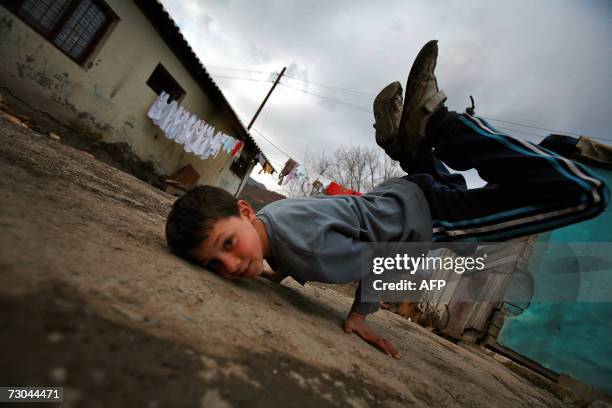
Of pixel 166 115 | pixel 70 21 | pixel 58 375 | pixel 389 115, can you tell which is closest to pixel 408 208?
pixel 389 115

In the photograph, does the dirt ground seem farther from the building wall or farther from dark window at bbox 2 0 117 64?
dark window at bbox 2 0 117 64

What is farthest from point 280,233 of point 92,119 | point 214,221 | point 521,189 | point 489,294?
point 92,119

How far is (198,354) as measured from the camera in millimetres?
480

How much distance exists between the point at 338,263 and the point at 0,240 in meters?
1.08

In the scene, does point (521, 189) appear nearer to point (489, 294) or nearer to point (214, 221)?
point (214, 221)

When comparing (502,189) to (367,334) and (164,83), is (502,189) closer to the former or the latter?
(367,334)

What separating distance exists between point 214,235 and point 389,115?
1.18 m

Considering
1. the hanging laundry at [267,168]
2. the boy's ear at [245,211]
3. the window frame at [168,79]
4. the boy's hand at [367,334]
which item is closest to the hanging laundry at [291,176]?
the hanging laundry at [267,168]

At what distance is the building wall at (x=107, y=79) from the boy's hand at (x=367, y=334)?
19.7 ft

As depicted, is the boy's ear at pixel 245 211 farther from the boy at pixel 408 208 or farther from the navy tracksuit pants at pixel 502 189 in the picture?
the navy tracksuit pants at pixel 502 189

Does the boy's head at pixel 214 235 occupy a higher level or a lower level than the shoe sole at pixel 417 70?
lower

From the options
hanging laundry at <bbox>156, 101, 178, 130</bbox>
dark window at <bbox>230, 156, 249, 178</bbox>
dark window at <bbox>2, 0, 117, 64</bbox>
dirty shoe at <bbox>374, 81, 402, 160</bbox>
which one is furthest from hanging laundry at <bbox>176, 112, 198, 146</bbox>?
dirty shoe at <bbox>374, 81, 402, 160</bbox>

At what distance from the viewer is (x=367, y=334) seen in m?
1.31

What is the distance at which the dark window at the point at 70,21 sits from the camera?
4492mm
